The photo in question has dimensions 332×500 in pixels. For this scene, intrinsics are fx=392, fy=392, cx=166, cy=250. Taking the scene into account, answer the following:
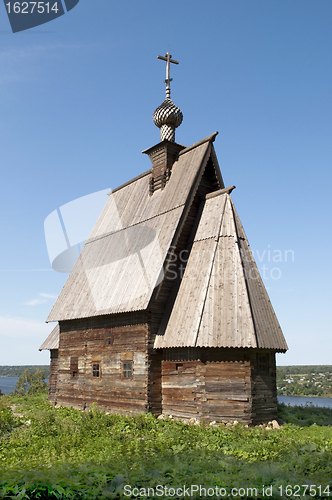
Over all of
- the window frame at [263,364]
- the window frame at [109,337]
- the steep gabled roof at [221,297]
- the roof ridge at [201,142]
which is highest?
the roof ridge at [201,142]

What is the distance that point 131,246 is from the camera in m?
20.6

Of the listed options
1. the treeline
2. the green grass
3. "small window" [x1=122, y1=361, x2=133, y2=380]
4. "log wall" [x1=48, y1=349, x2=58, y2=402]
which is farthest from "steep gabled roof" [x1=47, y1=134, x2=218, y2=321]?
the treeline

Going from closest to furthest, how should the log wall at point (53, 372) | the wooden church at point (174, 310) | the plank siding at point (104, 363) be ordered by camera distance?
the wooden church at point (174, 310) < the plank siding at point (104, 363) < the log wall at point (53, 372)

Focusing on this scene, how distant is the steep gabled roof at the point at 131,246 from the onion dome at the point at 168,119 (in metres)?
2.25

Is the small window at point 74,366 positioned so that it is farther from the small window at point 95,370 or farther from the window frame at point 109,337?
the window frame at point 109,337

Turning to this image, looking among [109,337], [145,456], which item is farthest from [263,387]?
[109,337]

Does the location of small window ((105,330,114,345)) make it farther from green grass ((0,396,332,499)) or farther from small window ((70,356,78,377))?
green grass ((0,396,332,499))

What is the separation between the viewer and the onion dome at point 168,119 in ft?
76.0

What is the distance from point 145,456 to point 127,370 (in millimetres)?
8661

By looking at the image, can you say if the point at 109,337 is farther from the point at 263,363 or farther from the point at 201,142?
the point at 201,142

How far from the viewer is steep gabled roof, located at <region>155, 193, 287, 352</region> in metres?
15.0

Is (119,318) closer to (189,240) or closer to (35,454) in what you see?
(189,240)

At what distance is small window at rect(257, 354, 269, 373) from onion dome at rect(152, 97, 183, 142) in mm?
13556

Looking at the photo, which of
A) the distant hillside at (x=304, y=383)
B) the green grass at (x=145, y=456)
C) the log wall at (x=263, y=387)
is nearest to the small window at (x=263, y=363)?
the log wall at (x=263, y=387)
